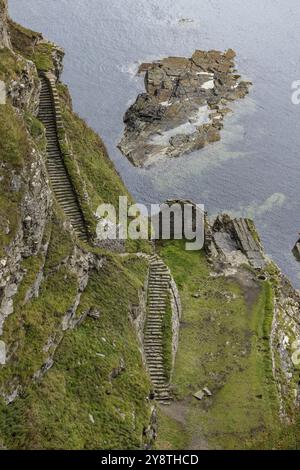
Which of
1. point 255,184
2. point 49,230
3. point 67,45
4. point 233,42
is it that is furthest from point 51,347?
point 233,42

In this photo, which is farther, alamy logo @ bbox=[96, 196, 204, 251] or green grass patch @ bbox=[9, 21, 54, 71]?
green grass patch @ bbox=[9, 21, 54, 71]

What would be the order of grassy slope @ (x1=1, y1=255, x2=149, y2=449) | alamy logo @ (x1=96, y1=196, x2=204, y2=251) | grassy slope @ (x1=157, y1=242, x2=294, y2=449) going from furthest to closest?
Result: 1. alamy logo @ (x1=96, y1=196, x2=204, y2=251)
2. grassy slope @ (x1=157, y1=242, x2=294, y2=449)
3. grassy slope @ (x1=1, y1=255, x2=149, y2=449)

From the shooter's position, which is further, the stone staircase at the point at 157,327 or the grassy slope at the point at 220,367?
the stone staircase at the point at 157,327

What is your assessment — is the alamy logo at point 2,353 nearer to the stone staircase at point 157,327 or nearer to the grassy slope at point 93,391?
the grassy slope at point 93,391

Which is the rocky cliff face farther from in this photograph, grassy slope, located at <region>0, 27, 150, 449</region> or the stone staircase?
the stone staircase

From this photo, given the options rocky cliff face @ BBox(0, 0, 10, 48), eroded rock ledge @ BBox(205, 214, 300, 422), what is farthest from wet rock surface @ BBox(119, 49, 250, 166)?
rocky cliff face @ BBox(0, 0, 10, 48)

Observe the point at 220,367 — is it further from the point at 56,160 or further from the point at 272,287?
the point at 56,160

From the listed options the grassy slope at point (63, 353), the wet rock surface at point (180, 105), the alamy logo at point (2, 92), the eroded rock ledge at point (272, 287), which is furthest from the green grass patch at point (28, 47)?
the wet rock surface at point (180, 105)
